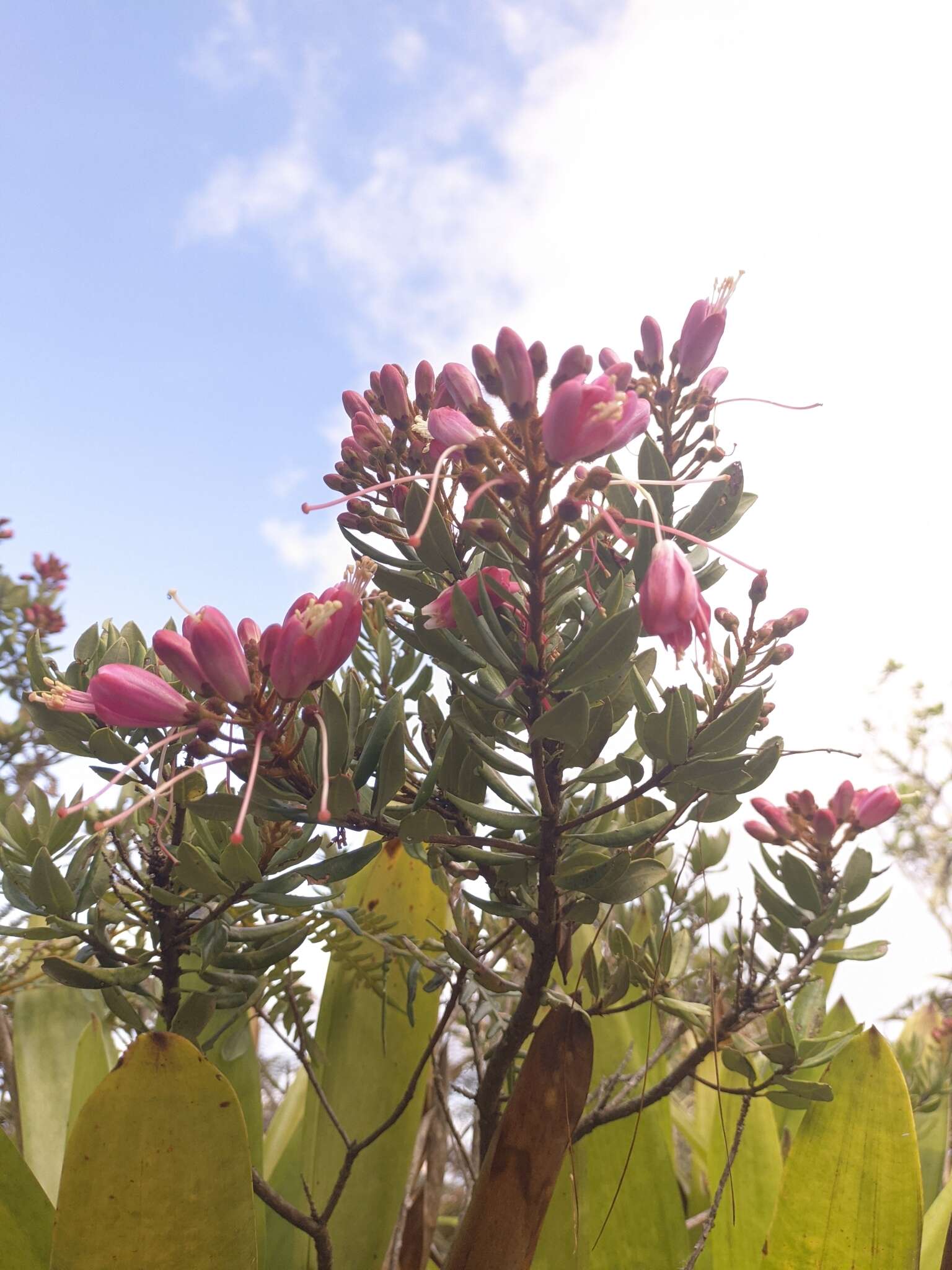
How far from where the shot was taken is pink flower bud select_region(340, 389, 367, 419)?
705mm

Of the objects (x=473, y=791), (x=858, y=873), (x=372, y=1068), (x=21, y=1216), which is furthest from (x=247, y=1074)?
(x=858, y=873)

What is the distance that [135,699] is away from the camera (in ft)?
1.67

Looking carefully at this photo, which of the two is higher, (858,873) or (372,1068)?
(858,873)

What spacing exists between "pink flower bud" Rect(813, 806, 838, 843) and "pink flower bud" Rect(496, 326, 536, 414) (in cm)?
49

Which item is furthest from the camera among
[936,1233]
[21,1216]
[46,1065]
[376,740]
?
[46,1065]

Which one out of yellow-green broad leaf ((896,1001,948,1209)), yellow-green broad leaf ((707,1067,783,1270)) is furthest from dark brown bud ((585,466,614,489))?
yellow-green broad leaf ((896,1001,948,1209))

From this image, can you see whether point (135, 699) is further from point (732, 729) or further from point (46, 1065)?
point (46, 1065)

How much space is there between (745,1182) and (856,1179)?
27 centimetres

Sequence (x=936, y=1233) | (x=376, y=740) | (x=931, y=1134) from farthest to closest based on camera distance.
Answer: (x=931, y=1134) < (x=936, y=1233) < (x=376, y=740)

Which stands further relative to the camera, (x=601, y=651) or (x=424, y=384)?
(x=424, y=384)

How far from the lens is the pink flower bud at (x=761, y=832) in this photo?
0.82 meters

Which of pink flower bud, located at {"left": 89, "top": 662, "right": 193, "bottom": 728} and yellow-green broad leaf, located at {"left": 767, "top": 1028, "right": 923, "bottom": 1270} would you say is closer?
pink flower bud, located at {"left": 89, "top": 662, "right": 193, "bottom": 728}

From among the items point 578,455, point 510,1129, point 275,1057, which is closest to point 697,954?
point 510,1129

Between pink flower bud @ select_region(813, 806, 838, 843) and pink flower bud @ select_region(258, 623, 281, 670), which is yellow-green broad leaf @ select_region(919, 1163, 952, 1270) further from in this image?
pink flower bud @ select_region(258, 623, 281, 670)
